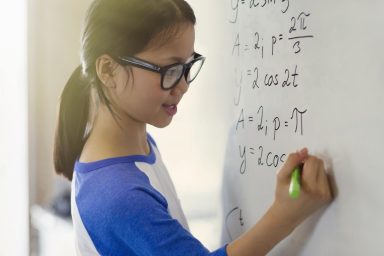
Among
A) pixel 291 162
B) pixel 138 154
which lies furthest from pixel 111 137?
pixel 291 162

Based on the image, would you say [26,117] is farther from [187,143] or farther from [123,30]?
[123,30]

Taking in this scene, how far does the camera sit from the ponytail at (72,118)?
0.75m

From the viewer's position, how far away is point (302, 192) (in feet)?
1.75

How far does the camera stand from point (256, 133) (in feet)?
2.12

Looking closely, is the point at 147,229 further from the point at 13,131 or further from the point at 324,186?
the point at 13,131

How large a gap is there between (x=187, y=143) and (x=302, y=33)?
13.9 inches

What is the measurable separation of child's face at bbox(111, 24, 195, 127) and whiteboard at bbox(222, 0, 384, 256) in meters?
0.10

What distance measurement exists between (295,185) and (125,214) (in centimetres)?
20

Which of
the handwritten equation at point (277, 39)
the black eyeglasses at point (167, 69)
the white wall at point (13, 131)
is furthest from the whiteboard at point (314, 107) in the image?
the white wall at point (13, 131)

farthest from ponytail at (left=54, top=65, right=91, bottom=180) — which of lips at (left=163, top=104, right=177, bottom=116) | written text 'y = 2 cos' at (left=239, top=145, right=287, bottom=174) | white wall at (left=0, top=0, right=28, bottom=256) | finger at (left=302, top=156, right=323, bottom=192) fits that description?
white wall at (left=0, top=0, right=28, bottom=256)

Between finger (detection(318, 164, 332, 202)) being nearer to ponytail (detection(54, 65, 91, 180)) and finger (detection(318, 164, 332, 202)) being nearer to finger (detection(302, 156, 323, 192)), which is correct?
finger (detection(302, 156, 323, 192))

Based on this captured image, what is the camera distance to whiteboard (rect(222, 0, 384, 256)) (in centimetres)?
47

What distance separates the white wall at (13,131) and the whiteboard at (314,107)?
77 centimetres

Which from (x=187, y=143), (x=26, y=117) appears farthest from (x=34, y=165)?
(x=187, y=143)
